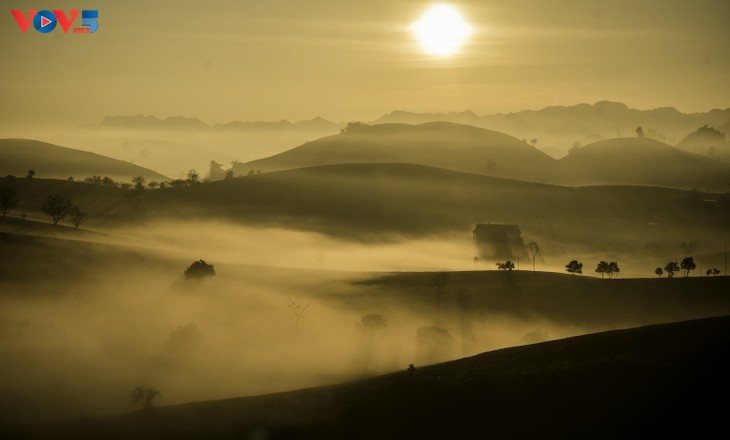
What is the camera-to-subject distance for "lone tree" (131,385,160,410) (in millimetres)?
82750

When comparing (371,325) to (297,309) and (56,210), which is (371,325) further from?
(56,210)

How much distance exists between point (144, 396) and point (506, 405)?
43.9 m

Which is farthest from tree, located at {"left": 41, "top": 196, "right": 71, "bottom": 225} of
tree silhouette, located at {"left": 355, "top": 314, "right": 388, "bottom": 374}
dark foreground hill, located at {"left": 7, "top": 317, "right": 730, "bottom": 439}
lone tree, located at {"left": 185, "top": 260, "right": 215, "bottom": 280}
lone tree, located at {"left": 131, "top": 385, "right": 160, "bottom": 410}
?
dark foreground hill, located at {"left": 7, "top": 317, "right": 730, "bottom": 439}

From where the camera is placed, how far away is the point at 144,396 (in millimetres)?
86938

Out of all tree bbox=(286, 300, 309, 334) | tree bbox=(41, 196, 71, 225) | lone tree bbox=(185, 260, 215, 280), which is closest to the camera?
tree bbox=(286, 300, 309, 334)

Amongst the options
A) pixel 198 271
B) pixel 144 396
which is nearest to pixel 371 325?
pixel 198 271

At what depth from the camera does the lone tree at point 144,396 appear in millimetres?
82750

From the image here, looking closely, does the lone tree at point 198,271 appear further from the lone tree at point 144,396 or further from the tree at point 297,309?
the lone tree at point 144,396

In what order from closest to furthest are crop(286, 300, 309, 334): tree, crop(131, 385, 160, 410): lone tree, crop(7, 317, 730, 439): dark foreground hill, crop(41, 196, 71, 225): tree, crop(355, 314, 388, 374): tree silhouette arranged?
1. crop(7, 317, 730, 439): dark foreground hill
2. crop(131, 385, 160, 410): lone tree
3. crop(355, 314, 388, 374): tree silhouette
4. crop(286, 300, 309, 334): tree
5. crop(41, 196, 71, 225): tree

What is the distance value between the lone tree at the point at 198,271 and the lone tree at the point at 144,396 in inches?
1936

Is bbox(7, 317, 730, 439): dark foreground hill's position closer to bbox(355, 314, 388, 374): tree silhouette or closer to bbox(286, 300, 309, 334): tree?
→ bbox(355, 314, 388, 374): tree silhouette

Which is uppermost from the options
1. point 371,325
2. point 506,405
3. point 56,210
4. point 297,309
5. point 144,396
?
point 56,210

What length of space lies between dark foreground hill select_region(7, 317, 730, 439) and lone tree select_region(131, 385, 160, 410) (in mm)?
5413

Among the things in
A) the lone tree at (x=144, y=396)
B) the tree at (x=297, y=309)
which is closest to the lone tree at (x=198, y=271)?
the tree at (x=297, y=309)
